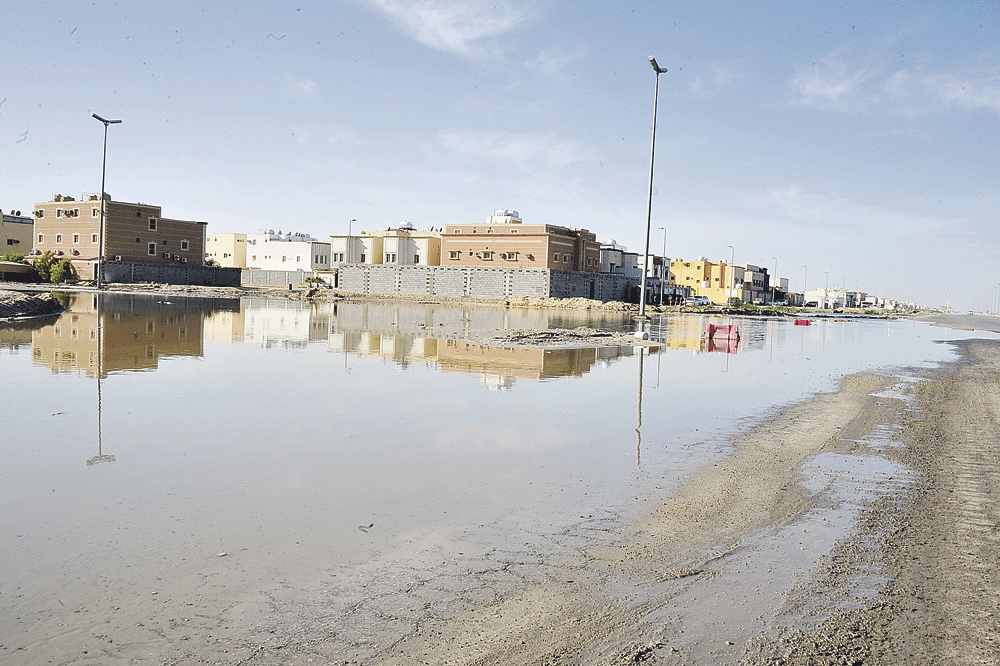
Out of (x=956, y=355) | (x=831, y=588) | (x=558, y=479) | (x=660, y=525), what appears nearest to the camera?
(x=831, y=588)

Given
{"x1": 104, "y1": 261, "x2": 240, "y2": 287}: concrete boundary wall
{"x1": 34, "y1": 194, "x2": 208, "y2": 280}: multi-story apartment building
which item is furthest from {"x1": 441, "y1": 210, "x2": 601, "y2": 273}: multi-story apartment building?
{"x1": 34, "y1": 194, "x2": 208, "y2": 280}: multi-story apartment building

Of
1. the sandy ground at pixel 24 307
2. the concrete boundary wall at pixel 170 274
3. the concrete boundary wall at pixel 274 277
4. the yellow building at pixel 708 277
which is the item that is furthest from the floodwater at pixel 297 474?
the yellow building at pixel 708 277

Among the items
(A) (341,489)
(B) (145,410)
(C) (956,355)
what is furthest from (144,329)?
(C) (956,355)

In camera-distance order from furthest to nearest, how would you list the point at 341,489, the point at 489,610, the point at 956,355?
the point at 956,355
the point at 341,489
the point at 489,610

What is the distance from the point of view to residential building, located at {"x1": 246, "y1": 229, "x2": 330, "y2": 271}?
12562 cm

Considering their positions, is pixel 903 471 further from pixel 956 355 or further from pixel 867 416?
pixel 956 355

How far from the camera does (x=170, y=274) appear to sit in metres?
93.7

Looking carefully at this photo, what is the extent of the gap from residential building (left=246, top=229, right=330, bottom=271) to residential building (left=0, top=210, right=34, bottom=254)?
34.6 metres

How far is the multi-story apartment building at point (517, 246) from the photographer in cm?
8269

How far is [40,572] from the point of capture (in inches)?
199

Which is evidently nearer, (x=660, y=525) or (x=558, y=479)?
(x=660, y=525)

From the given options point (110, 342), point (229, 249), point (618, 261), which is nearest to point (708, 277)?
point (618, 261)

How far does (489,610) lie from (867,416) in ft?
35.8

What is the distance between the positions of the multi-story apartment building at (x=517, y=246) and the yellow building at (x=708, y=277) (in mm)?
63811
